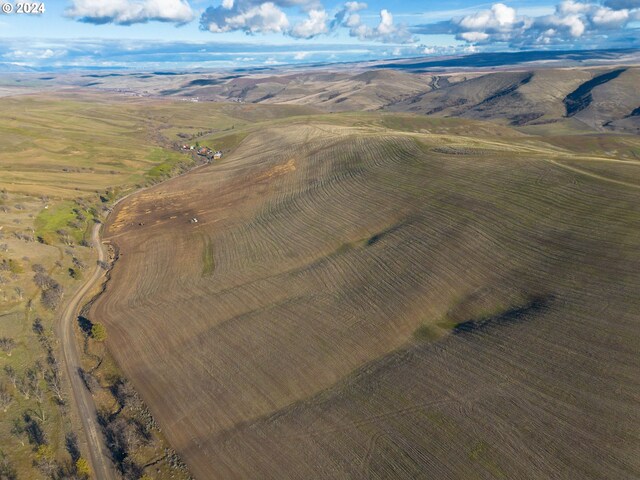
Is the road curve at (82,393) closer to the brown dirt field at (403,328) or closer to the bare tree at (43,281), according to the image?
the bare tree at (43,281)

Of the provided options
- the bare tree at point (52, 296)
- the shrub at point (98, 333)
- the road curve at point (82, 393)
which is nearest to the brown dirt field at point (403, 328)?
the shrub at point (98, 333)

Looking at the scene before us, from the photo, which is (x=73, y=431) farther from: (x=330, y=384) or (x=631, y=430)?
(x=631, y=430)

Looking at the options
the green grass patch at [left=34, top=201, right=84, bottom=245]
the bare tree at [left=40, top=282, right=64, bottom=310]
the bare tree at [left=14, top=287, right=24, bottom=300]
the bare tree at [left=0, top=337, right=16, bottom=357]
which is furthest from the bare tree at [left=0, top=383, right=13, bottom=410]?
the green grass patch at [left=34, top=201, right=84, bottom=245]

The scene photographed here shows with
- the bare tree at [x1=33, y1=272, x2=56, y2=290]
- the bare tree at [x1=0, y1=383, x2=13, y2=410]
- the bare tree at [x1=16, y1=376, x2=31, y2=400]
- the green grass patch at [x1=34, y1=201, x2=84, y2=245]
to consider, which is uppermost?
the green grass patch at [x1=34, y1=201, x2=84, y2=245]

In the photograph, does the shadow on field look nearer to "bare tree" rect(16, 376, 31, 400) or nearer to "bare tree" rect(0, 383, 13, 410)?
"bare tree" rect(16, 376, 31, 400)

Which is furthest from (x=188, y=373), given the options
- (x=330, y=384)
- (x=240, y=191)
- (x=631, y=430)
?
(x=240, y=191)
